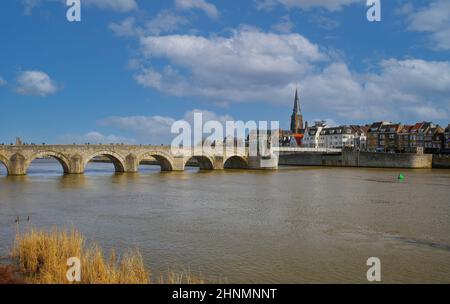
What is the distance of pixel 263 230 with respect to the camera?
54.3ft

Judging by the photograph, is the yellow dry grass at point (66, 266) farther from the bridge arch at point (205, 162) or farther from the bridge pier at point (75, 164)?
the bridge arch at point (205, 162)

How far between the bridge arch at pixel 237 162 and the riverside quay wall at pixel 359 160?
2112 cm

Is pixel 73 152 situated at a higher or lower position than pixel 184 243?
higher

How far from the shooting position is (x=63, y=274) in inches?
334

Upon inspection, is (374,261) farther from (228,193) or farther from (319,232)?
(228,193)

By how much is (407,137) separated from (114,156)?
70.3 m

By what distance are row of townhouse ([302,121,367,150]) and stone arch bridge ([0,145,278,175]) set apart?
45758 millimetres

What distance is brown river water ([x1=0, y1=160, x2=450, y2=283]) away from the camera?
11.1 meters

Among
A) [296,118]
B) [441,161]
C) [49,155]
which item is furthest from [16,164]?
[296,118]

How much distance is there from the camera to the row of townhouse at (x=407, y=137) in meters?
88.6

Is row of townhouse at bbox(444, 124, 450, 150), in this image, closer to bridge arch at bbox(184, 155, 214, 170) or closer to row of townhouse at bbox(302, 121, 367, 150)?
row of townhouse at bbox(302, 121, 367, 150)

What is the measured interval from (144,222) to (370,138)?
95417mm

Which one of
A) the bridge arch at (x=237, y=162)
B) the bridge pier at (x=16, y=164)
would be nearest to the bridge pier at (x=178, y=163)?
the bridge arch at (x=237, y=162)
